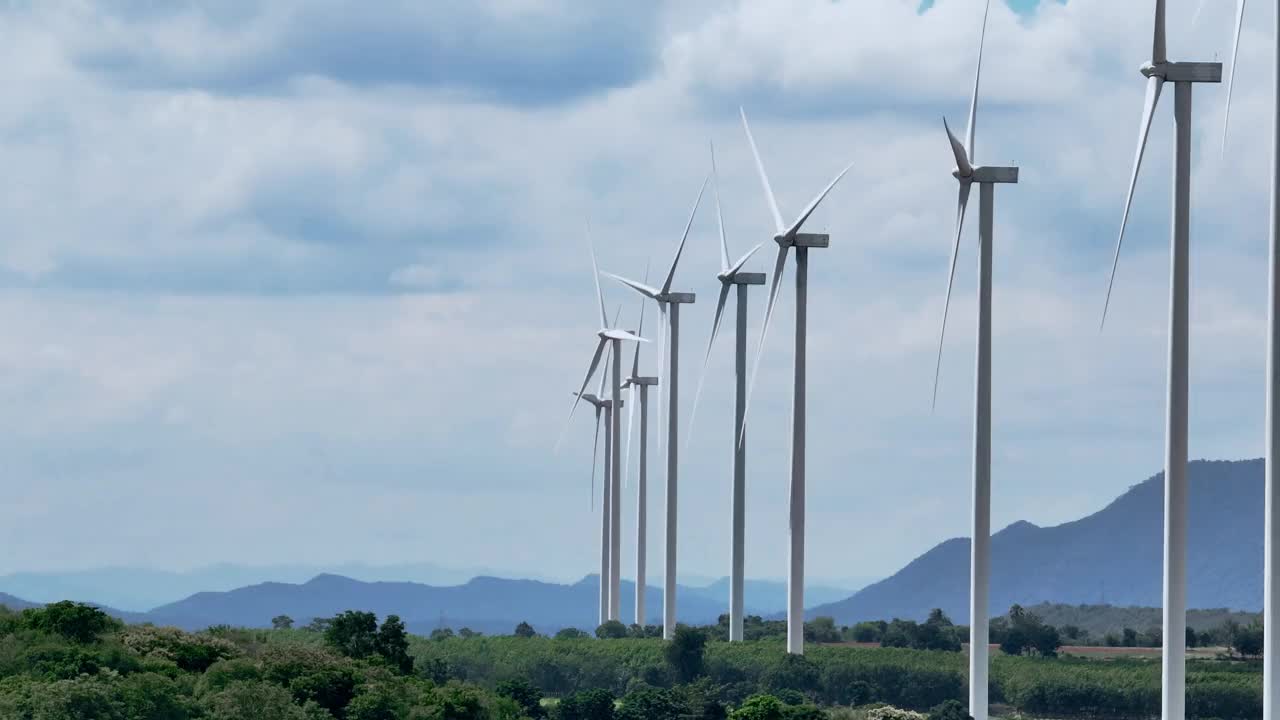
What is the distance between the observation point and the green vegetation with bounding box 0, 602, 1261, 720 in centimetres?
9125

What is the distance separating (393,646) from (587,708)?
11353mm

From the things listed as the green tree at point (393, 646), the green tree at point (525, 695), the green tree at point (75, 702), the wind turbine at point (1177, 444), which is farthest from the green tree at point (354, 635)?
the wind turbine at point (1177, 444)

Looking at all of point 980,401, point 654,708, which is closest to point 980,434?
point 980,401

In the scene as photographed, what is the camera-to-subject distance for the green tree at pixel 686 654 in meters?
132

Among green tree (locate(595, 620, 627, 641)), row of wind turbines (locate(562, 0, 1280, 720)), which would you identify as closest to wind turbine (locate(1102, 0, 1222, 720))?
row of wind turbines (locate(562, 0, 1280, 720))

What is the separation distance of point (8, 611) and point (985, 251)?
5306 centimetres

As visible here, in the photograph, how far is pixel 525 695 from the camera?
117 m

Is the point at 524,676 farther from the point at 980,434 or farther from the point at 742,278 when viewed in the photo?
the point at 980,434

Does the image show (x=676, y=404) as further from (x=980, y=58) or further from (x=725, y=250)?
(x=980, y=58)

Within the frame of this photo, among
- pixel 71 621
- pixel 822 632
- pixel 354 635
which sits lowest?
pixel 354 635

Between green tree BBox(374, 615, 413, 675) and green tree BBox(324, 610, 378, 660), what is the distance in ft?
1.04

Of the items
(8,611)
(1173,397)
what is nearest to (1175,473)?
(1173,397)

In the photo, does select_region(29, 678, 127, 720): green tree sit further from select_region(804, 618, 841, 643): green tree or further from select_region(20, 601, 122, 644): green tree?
select_region(804, 618, 841, 643): green tree

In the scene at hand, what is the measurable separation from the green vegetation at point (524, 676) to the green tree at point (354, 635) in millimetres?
112
